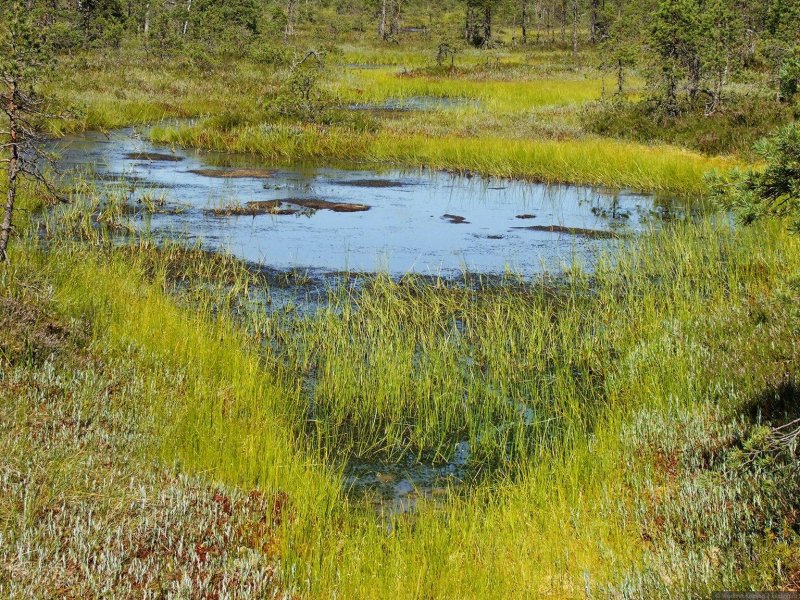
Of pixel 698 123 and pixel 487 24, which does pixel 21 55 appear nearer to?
pixel 698 123

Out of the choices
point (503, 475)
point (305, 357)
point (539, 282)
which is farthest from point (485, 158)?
point (503, 475)

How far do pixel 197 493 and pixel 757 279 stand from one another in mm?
7573

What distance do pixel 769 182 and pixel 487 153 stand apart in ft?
55.8

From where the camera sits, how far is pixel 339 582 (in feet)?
13.3

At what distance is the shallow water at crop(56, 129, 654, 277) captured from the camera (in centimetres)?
1205

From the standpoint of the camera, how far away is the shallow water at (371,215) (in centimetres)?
1205

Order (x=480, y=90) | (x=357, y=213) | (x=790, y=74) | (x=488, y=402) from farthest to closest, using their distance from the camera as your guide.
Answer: (x=480, y=90) < (x=357, y=213) < (x=488, y=402) < (x=790, y=74)

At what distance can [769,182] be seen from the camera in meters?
4.21

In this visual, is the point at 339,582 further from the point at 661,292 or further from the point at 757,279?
the point at 757,279

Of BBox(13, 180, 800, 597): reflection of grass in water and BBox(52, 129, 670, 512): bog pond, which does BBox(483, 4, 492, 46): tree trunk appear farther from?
BBox(13, 180, 800, 597): reflection of grass in water

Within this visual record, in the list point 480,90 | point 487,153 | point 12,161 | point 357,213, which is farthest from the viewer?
point 480,90

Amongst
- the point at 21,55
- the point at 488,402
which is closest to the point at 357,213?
the point at 21,55

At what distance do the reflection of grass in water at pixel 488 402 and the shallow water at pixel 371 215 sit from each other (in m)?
1.50

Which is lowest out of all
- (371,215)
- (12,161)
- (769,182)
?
(371,215)
